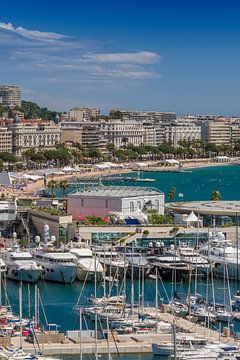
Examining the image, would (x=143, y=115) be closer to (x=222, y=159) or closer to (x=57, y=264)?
(x=222, y=159)

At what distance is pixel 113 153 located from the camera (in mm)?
96062

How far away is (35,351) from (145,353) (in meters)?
2.12

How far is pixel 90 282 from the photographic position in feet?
92.6

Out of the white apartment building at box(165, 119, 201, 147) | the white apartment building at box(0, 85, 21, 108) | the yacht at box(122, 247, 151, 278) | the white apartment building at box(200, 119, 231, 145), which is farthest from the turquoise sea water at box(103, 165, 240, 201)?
the white apartment building at box(0, 85, 21, 108)

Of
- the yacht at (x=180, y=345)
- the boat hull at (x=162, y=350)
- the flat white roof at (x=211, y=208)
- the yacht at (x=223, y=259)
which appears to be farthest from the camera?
the flat white roof at (x=211, y=208)

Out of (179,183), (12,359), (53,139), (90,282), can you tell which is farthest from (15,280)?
(53,139)

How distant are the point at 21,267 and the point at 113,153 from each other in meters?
67.9

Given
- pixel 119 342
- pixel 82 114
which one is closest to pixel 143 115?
pixel 82 114

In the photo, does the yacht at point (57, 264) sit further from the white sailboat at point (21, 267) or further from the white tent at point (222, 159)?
the white tent at point (222, 159)

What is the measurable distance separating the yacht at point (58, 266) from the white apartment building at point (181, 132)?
84.5 metres

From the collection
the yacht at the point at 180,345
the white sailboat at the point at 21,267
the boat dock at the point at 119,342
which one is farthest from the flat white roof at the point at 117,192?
the yacht at the point at 180,345

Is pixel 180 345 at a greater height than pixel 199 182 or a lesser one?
greater

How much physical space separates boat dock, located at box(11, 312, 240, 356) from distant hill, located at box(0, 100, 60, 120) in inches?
Answer: 3905

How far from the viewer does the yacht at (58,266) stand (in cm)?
2845
